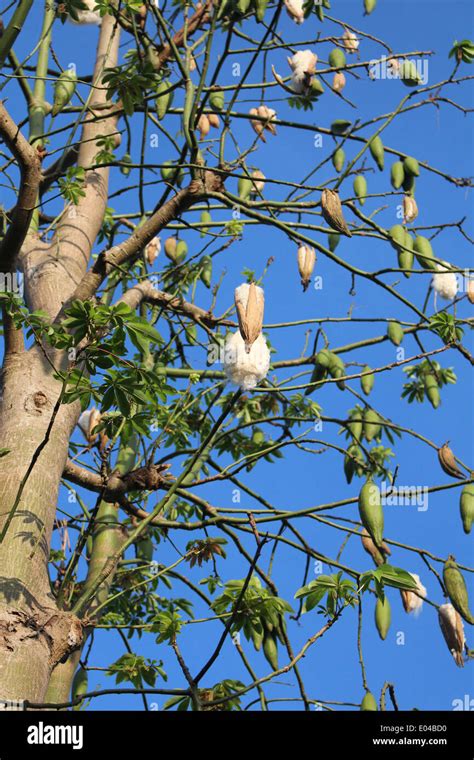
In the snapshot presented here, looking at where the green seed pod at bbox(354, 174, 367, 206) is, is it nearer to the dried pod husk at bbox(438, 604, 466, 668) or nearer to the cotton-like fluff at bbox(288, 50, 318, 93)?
the cotton-like fluff at bbox(288, 50, 318, 93)

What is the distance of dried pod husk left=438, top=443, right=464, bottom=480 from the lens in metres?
2.82

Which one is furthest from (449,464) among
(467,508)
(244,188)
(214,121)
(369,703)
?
(214,121)

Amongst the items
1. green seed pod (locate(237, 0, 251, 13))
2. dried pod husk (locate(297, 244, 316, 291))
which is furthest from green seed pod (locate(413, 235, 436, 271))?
green seed pod (locate(237, 0, 251, 13))

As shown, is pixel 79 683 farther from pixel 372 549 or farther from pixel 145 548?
pixel 372 549

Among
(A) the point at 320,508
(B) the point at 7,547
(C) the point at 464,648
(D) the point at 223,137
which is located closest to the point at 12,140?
(D) the point at 223,137

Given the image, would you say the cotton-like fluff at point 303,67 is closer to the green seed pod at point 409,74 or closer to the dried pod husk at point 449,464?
the green seed pod at point 409,74

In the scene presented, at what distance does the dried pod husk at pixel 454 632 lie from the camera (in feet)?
8.60

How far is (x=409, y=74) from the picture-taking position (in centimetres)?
366

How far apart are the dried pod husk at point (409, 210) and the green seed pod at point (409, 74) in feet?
1.65


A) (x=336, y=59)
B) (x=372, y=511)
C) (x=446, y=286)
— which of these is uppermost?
(x=336, y=59)

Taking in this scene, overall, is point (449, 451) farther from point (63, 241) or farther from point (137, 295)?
point (63, 241)

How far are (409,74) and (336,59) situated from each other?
41 cm

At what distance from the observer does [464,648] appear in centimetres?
264
